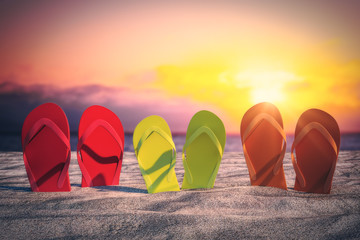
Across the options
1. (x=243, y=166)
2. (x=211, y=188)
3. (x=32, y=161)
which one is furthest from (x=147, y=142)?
(x=243, y=166)

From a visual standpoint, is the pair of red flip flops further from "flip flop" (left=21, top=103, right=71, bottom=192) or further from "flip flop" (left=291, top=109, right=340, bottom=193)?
"flip flop" (left=291, top=109, right=340, bottom=193)

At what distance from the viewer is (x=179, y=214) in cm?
142

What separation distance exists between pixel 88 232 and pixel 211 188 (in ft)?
3.44

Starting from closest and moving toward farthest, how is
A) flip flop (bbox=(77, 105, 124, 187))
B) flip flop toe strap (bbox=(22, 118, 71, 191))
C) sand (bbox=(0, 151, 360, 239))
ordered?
sand (bbox=(0, 151, 360, 239)), flip flop toe strap (bbox=(22, 118, 71, 191)), flip flop (bbox=(77, 105, 124, 187))

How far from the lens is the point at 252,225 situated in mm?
1311

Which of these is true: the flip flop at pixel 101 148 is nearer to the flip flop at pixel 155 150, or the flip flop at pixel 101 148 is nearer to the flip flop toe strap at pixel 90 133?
the flip flop toe strap at pixel 90 133

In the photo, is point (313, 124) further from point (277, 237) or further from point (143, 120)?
point (143, 120)

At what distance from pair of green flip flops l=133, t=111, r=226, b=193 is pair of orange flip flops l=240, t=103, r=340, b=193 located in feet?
0.87

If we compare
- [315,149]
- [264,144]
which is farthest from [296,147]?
[264,144]

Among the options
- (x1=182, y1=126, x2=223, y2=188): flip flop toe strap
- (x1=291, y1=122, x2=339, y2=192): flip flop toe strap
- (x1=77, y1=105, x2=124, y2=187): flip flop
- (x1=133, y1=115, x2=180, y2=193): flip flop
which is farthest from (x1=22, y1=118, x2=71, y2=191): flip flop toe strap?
(x1=291, y1=122, x2=339, y2=192): flip flop toe strap

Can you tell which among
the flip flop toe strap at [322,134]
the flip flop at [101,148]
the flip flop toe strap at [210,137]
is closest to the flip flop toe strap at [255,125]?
the flip flop toe strap at [322,134]

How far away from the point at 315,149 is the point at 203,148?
2.84 ft

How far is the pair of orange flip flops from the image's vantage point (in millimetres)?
1959

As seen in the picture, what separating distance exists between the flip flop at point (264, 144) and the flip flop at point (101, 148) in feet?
3.48
